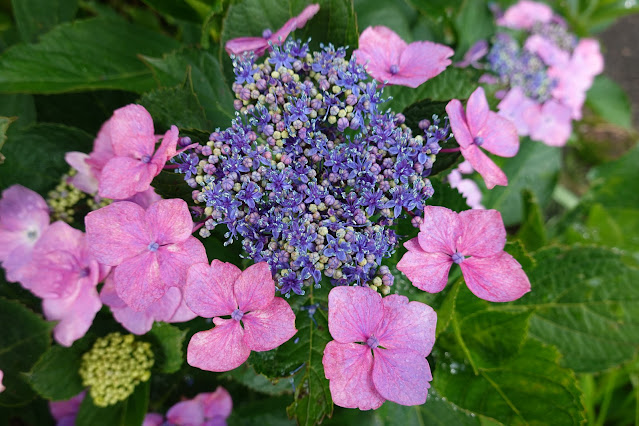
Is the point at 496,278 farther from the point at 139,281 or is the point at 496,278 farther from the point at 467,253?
the point at 139,281

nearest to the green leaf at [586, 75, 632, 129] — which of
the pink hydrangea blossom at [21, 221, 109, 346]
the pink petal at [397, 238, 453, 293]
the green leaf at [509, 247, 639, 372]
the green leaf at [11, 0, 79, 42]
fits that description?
the green leaf at [509, 247, 639, 372]

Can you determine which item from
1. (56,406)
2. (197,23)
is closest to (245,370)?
(56,406)

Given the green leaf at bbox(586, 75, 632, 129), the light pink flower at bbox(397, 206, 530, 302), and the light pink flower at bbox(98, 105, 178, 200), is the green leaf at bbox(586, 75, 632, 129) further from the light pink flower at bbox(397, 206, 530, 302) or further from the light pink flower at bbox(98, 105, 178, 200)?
the light pink flower at bbox(98, 105, 178, 200)

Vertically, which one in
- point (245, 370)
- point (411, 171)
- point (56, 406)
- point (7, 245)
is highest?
point (411, 171)

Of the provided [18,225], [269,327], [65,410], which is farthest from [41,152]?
[269,327]

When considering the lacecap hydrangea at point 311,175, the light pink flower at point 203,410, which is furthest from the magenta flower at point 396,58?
the light pink flower at point 203,410

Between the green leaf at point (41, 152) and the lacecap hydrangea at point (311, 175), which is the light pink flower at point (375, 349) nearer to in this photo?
the lacecap hydrangea at point (311, 175)

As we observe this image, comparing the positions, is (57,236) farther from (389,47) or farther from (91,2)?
(91,2)
